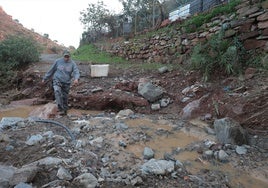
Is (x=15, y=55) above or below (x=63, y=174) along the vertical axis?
above

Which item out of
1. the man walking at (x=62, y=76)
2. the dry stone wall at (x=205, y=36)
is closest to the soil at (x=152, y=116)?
the man walking at (x=62, y=76)

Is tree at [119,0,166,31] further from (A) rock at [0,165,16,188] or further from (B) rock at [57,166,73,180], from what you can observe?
A: (A) rock at [0,165,16,188]

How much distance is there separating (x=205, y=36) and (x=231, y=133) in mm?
3724

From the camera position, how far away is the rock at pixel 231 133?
3328 millimetres

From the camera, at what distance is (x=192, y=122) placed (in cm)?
415

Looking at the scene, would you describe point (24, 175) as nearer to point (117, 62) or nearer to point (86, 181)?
point (86, 181)

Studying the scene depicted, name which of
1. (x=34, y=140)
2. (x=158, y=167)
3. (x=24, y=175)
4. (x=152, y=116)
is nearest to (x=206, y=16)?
(x=152, y=116)

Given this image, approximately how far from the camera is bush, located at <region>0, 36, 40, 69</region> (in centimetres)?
978

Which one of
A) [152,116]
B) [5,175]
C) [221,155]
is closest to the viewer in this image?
[5,175]

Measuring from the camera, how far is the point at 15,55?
1001 cm

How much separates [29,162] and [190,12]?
7.32m

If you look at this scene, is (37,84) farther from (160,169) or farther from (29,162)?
(160,169)

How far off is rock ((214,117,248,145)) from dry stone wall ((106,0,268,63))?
7.18ft

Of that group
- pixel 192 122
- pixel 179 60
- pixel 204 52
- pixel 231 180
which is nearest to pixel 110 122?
pixel 192 122
